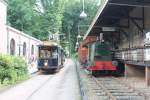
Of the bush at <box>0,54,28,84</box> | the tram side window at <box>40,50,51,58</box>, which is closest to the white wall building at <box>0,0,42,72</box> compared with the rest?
the tram side window at <box>40,50,51,58</box>

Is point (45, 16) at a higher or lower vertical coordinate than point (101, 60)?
higher

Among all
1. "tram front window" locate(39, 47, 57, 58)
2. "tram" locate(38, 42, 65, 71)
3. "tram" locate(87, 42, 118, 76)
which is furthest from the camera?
"tram front window" locate(39, 47, 57, 58)

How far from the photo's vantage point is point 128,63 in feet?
80.3

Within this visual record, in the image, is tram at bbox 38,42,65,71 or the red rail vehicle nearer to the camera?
the red rail vehicle

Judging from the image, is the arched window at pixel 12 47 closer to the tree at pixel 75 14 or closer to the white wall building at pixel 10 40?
the white wall building at pixel 10 40

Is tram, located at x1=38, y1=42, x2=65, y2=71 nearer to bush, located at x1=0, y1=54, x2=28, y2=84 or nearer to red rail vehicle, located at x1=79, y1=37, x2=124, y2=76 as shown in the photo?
red rail vehicle, located at x1=79, y1=37, x2=124, y2=76

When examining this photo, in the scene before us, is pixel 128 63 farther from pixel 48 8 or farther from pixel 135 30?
pixel 48 8

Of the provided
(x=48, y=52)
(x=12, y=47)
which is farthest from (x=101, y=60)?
(x=12, y=47)

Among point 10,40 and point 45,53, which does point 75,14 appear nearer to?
point 10,40

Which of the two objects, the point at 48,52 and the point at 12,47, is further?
the point at 12,47

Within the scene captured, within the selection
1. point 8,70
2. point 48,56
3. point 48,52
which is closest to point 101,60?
point 48,56

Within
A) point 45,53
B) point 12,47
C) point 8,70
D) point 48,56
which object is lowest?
point 8,70

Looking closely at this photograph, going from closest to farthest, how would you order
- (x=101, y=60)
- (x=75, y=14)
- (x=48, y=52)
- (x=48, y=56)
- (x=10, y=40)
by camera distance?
(x=101, y=60)
(x=48, y=56)
(x=48, y=52)
(x=10, y=40)
(x=75, y=14)

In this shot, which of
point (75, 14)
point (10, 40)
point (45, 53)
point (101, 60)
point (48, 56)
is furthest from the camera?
point (75, 14)
